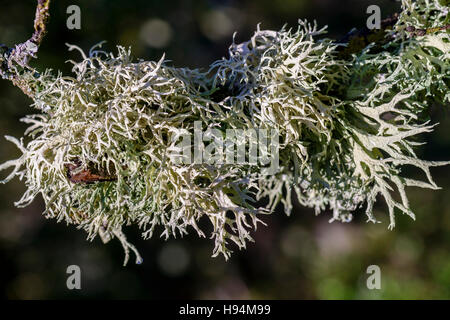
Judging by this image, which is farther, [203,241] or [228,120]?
[203,241]

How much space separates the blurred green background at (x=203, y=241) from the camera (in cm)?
194

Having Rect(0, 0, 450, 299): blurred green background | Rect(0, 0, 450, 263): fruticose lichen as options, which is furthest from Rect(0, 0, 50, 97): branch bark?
Rect(0, 0, 450, 299): blurred green background

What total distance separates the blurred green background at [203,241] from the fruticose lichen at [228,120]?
138cm

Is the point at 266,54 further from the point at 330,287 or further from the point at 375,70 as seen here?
the point at 330,287

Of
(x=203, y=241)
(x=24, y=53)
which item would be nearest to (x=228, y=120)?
(x=24, y=53)

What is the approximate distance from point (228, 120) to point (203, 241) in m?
1.91

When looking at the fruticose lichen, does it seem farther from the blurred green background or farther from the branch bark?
the blurred green background

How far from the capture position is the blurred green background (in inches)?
76.3

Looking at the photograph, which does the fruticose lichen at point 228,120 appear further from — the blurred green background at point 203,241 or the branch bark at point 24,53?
the blurred green background at point 203,241

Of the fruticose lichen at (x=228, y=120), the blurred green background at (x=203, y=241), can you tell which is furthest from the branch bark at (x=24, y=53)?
the blurred green background at (x=203, y=241)

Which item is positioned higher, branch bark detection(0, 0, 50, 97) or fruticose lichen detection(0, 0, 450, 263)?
branch bark detection(0, 0, 50, 97)

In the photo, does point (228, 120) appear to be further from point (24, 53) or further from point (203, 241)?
point (203, 241)

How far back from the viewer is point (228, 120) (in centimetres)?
54

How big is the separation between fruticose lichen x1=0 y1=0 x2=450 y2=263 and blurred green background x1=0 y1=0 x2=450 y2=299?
4.51ft
